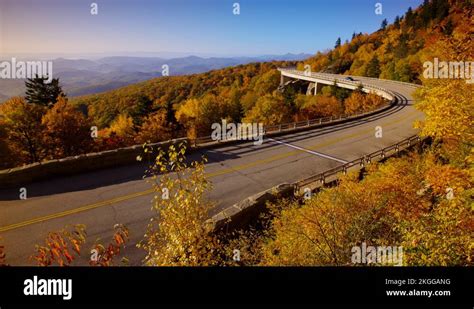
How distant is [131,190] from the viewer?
508 inches

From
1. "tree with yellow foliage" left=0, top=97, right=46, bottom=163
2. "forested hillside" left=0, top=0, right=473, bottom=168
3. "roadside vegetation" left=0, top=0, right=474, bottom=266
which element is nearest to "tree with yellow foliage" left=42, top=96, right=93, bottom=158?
"forested hillside" left=0, top=0, right=473, bottom=168

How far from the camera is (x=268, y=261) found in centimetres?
823

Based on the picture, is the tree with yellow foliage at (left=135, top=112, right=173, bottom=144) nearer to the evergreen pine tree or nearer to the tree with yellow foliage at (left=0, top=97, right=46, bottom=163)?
the tree with yellow foliage at (left=0, top=97, right=46, bottom=163)

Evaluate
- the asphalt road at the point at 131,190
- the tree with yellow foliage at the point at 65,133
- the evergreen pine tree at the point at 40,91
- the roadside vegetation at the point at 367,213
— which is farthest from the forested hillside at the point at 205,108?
the asphalt road at the point at 131,190

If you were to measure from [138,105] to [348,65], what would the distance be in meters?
86.2

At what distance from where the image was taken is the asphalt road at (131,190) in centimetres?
962

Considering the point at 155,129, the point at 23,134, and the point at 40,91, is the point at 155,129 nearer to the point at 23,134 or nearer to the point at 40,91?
the point at 23,134

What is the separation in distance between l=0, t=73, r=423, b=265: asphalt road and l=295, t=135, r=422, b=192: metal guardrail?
152cm

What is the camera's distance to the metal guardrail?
13765 millimetres

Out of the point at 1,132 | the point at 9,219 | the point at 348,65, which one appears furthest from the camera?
the point at 348,65

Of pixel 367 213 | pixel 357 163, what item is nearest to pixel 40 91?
pixel 357 163

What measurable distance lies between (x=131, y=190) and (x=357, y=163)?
42.9 ft

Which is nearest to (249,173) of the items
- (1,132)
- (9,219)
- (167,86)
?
(9,219)
